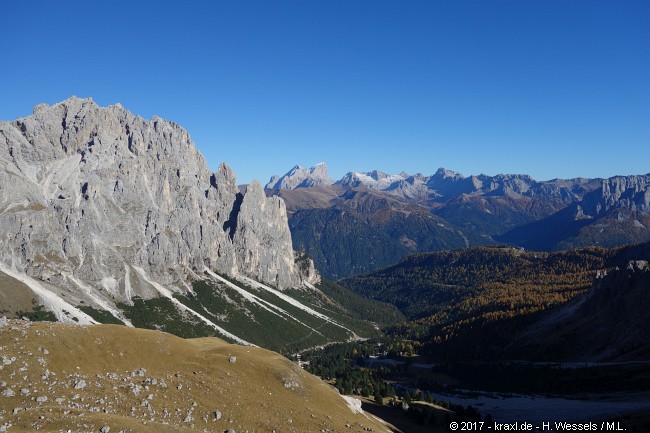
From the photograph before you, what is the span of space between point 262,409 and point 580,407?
3769 inches

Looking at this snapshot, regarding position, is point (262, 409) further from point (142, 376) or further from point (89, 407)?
point (89, 407)

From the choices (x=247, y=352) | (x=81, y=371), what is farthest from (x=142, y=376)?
(x=247, y=352)

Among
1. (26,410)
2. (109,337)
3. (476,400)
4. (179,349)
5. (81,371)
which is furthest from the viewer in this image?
(476,400)

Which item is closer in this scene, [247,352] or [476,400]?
[247,352]

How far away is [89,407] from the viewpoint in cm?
7175

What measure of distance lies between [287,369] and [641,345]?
15209 cm

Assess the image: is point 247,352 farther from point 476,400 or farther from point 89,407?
point 476,400

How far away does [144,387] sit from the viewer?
83000 millimetres

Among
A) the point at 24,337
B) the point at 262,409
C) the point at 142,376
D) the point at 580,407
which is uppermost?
the point at 24,337

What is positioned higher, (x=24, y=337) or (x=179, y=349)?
(x=24, y=337)

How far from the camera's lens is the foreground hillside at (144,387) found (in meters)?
68.1

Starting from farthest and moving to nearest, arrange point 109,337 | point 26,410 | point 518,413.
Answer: point 518,413, point 109,337, point 26,410

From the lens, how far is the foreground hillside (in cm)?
6812

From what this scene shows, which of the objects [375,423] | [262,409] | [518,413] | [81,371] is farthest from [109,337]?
[518,413]
